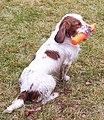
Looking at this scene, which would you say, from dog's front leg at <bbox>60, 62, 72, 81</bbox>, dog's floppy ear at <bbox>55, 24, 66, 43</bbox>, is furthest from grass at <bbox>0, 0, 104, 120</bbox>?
dog's floppy ear at <bbox>55, 24, 66, 43</bbox>

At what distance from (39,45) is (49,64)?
1.45m

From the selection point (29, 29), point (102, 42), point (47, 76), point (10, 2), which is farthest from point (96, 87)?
point (10, 2)

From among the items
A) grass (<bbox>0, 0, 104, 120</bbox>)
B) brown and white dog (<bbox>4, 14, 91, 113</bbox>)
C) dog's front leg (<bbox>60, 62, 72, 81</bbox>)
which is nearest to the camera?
brown and white dog (<bbox>4, 14, 91, 113</bbox>)

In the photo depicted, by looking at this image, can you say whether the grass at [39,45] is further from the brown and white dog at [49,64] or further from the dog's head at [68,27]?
the dog's head at [68,27]

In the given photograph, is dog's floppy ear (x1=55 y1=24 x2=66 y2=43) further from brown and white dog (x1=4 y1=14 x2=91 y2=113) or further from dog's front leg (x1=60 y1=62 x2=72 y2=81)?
dog's front leg (x1=60 y1=62 x2=72 y2=81)

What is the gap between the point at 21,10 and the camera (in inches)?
284

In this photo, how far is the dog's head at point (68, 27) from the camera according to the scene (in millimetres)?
4551

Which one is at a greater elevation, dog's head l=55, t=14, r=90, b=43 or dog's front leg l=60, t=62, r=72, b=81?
dog's head l=55, t=14, r=90, b=43

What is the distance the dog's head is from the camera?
4.55 metres

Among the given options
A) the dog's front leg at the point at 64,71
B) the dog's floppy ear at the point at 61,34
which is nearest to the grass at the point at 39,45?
the dog's front leg at the point at 64,71

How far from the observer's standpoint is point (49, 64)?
4.63m

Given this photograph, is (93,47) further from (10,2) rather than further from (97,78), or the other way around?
(10,2)

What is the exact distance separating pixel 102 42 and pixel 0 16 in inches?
85.7

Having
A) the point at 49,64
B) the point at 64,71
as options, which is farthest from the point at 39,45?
the point at 49,64
